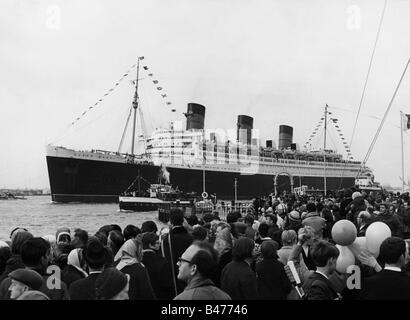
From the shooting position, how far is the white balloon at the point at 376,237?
4.77m

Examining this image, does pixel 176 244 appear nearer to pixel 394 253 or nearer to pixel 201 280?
pixel 201 280

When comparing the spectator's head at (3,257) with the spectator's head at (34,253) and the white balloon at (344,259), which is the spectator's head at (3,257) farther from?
the white balloon at (344,259)

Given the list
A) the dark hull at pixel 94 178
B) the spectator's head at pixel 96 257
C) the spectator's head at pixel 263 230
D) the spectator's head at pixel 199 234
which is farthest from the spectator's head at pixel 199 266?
the dark hull at pixel 94 178

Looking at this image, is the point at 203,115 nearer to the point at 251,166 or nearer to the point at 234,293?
the point at 251,166

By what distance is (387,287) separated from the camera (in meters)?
3.70

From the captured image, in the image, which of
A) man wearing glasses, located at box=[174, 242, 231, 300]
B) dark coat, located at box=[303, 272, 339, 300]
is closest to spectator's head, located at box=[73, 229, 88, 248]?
man wearing glasses, located at box=[174, 242, 231, 300]

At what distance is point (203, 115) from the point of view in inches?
2662

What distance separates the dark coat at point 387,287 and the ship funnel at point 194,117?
62.6 metres

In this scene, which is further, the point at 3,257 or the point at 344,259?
the point at 3,257

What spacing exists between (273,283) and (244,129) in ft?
215

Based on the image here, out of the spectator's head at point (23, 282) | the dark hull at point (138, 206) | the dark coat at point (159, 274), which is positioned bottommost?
the dark hull at point (138, 206)

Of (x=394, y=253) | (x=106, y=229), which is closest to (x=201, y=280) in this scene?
(x=394, y=253)

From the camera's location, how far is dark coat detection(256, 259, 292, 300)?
4945 millimetres

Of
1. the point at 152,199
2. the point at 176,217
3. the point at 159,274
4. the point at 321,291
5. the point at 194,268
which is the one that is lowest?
the point at 152,199
